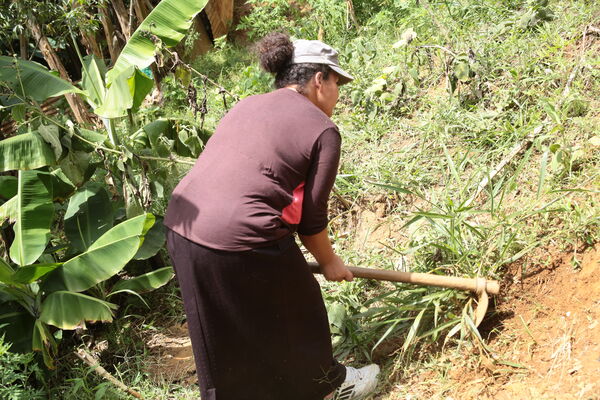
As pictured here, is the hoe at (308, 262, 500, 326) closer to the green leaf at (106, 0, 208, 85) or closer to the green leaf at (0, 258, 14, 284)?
the green leaf at (0, 258, 14, 284)

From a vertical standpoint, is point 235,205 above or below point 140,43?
below

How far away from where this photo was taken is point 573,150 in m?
3.30

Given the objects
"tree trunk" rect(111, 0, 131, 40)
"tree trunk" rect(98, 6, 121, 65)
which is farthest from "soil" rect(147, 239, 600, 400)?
"tree trunk" rect(98, 6, 121, 65)

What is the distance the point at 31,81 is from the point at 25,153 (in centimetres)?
73

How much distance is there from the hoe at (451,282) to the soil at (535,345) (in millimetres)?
179

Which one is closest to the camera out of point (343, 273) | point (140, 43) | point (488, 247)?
point (343, 273)

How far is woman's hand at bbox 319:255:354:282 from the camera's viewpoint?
101 inches

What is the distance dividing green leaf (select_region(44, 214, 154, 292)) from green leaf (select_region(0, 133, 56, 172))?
53 cm

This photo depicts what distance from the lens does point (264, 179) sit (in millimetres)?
2223

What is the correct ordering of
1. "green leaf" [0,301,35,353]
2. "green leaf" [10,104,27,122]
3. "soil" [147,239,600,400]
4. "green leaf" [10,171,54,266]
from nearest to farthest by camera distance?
"soil" [147,239,600,400], "green leaf" [10,171,54,266], "green leaf" [0,301,35,353], "green leaf" [10,104,27,122]

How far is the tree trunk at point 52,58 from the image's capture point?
471 cm

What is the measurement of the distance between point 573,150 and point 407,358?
1.49 meters

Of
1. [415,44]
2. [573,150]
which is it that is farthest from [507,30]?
[573,150]

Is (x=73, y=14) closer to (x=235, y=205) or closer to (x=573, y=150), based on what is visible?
(x=235, y=205)
